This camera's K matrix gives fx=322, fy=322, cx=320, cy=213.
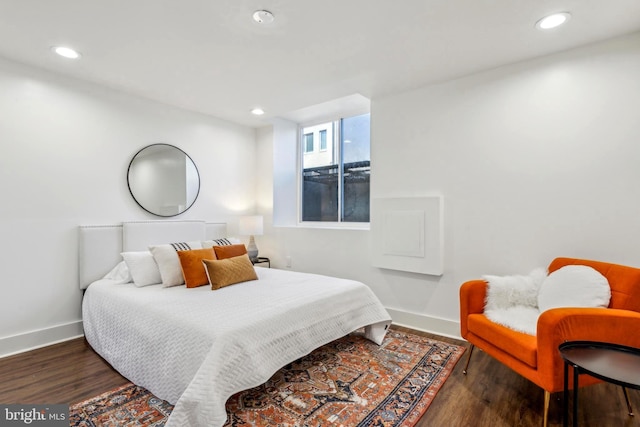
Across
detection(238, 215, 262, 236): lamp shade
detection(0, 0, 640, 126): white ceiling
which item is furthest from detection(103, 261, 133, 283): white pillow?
detection(0, 0, 640, 126): white ceiling

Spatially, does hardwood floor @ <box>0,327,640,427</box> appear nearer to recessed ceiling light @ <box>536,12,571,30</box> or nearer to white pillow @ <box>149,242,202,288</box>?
white pillow @ <box>149,242,202,288</box>

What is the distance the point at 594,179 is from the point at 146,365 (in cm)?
341

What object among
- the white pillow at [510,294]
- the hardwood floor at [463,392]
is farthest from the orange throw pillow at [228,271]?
the white pillow at [510,294]

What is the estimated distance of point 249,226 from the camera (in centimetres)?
426

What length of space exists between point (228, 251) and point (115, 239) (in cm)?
116

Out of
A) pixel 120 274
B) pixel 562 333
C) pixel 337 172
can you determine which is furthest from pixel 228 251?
pixel 562 333

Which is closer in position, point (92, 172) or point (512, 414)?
point (512, 414)

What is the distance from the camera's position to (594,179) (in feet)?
7.98

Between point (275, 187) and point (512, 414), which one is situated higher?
point (275, 187)

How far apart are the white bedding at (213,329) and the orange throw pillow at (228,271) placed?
0.08 metres

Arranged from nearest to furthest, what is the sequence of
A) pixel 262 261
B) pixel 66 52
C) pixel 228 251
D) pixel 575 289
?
1. pixel 575 289
2. pixel 66 52
3. pixel 228 251
4. pixel 262 261

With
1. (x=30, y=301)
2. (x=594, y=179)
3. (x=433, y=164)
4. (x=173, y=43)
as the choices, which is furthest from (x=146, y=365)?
(x=594, y=179)

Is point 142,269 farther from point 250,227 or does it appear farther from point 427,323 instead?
point 427,323

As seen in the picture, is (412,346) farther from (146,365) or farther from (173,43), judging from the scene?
(173,43)
